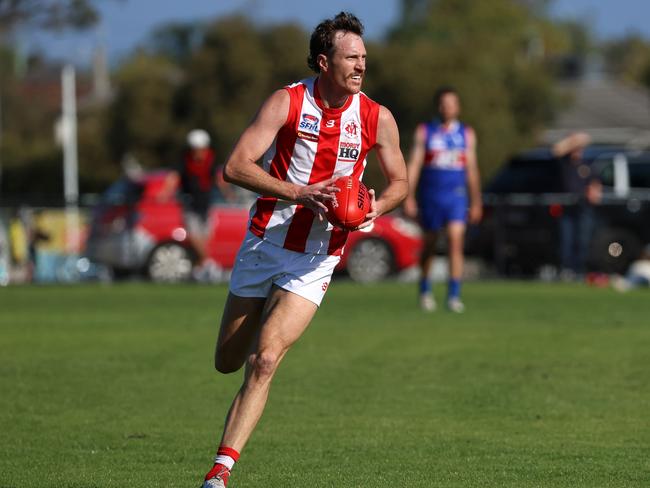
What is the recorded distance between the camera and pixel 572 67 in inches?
3538

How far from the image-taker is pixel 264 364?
6688mm

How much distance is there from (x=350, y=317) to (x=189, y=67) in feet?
114

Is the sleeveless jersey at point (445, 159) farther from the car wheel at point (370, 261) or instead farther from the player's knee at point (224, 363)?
the player's knee at point (224, 363)

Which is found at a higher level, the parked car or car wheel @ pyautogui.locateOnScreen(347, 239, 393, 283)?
the parked car

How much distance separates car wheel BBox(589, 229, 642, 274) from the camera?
24984 millimetres

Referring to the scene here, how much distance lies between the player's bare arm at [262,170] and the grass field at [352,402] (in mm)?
1393

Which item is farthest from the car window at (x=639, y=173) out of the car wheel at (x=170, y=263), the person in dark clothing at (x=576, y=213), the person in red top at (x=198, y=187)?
the car wheel at (x=170, y=263)

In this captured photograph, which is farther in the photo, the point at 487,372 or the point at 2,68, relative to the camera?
the point at 2,68

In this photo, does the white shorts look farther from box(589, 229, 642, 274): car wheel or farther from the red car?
box(589, 229, 642, 274): car wheel

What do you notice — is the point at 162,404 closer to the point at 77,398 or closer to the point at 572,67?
the point at 77,398

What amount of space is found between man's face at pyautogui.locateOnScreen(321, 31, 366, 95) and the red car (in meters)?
17.6

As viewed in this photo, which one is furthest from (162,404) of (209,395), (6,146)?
(6,146)

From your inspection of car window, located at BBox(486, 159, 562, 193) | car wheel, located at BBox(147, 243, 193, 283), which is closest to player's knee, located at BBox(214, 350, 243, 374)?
car wheel, located at BBox(147, 243, 193, 283)

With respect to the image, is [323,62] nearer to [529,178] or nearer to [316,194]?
[316,194]
